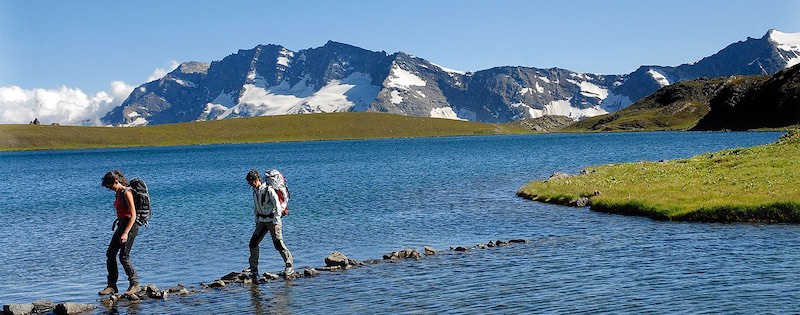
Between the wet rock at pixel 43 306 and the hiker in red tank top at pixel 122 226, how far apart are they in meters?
2.28

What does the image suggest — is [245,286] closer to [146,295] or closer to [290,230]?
[146,295]

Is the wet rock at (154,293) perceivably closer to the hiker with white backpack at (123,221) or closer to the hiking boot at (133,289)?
the hiking boot at (133,289)

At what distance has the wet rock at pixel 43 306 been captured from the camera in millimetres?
25453

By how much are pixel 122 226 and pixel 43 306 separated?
11.4 feet

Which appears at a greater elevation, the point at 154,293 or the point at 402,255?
the point at 402,255

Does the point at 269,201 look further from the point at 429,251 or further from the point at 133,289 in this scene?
the point at 429,251

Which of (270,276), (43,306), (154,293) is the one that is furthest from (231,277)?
(43,306)

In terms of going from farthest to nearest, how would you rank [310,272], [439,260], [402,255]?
[402,255], [439,260], [310,272]

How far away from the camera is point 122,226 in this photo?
26547 millimetres

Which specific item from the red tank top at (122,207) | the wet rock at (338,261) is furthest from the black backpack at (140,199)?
the wet rock at (338,261)

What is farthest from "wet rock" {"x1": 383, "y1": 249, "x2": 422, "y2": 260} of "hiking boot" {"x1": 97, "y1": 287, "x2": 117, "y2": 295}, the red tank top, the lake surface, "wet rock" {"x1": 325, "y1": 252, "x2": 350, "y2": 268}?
the red tank top

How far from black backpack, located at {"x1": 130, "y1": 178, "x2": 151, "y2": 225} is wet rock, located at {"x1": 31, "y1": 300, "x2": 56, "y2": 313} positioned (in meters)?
3.75

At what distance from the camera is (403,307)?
23406 millimetres

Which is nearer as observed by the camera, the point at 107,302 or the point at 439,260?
the point at 107,302
